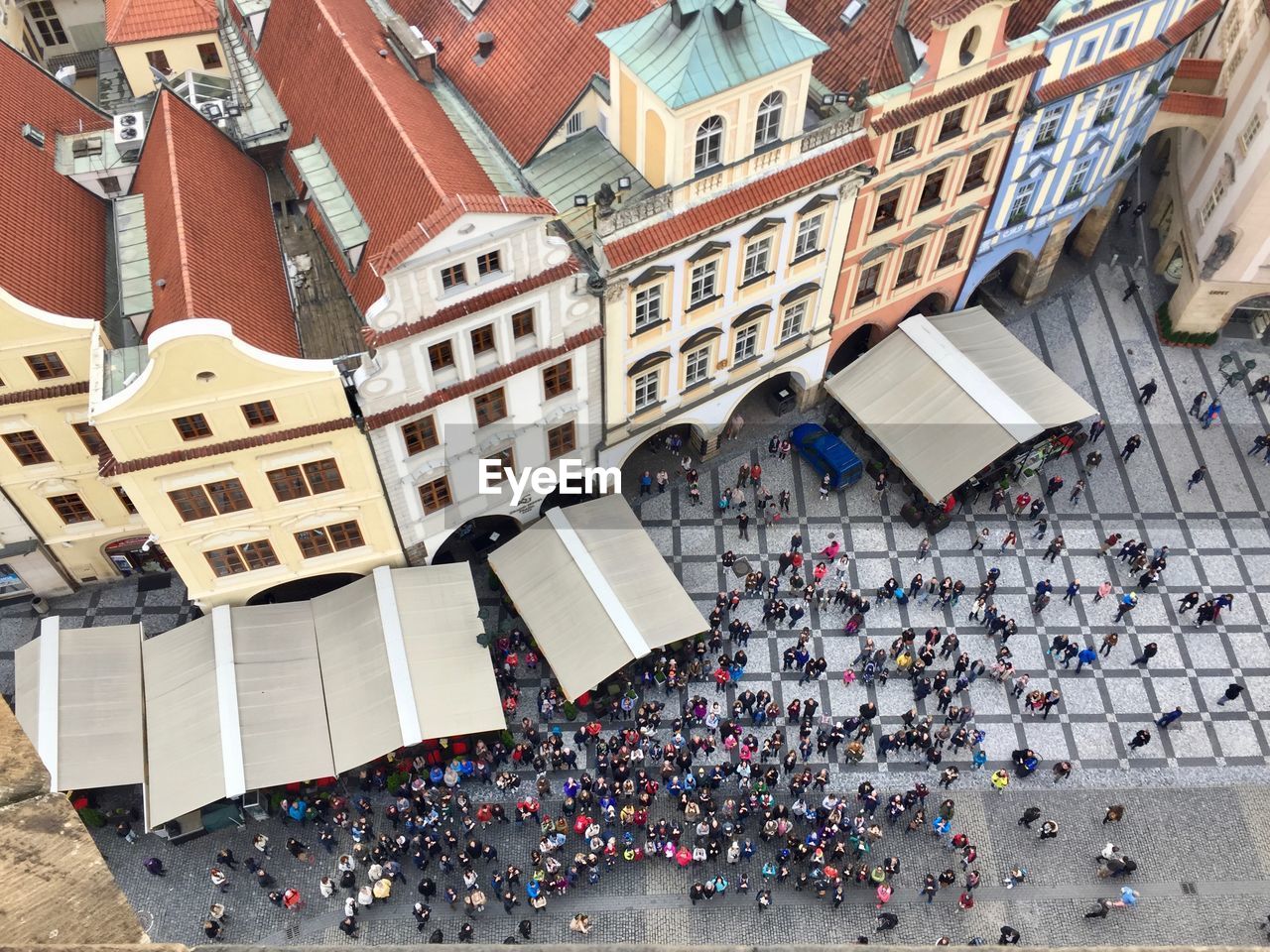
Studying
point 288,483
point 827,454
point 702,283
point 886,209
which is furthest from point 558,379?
point 886,209

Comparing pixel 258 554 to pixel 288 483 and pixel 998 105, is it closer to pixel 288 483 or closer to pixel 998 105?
pixel 288 483

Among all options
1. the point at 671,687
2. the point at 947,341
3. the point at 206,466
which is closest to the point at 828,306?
the point at 947,341

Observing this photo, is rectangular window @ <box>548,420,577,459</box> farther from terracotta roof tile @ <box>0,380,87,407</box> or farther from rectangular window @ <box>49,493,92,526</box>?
rectangular window @ <box>49,493,92,526</box>

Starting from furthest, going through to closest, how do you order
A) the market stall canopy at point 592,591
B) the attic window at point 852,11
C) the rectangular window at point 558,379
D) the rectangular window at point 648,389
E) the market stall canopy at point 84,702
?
the rectangular window at point 648,389 → the attic window at point 852,11 → the market stall canopy at point 592,591 → the rectangular window at point 558,379 → the market stall canopy at point 84,702

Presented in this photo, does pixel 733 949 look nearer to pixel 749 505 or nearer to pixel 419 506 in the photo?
pixel 419 506

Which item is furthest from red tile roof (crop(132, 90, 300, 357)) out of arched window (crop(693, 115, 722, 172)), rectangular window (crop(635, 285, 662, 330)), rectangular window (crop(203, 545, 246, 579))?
arched window (crop(693, 115, 722, 172))

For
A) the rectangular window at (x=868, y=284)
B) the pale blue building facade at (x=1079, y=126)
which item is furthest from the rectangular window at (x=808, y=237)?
the pale blue building facade at (x=1079, y=126)

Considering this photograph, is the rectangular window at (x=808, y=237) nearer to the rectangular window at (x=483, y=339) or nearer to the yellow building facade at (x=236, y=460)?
the rectangular window at (x=483, y=339)
